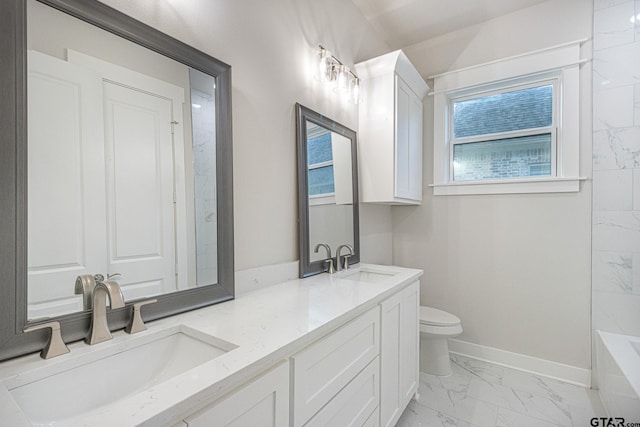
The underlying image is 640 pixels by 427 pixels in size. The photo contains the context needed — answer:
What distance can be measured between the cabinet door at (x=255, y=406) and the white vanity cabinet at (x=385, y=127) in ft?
5.05

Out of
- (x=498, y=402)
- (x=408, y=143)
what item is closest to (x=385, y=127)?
(x=408, y=143)

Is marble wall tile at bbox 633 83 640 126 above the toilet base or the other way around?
above

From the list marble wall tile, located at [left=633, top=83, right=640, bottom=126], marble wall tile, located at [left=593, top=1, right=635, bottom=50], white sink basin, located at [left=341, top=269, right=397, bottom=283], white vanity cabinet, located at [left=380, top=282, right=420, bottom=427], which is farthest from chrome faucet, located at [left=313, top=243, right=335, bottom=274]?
marble wall tile, located at [left=593, top=1, right=635, bottom=50]

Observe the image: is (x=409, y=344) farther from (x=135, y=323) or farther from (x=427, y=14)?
(x=427, y=14)

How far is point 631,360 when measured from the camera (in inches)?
65.4

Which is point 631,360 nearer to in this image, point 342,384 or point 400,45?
point 342,384

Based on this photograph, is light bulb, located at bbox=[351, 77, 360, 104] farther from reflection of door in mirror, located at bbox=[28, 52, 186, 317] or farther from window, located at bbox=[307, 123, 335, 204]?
reflection of door in mirror, located at bbox=[28, 52, 186, 317]

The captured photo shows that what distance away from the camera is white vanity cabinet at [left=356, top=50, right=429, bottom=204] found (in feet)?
6.87

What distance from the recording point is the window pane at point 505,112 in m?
2.40

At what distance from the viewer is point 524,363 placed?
2.36m

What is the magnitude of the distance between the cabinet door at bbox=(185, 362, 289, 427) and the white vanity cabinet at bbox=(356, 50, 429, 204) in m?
1.54

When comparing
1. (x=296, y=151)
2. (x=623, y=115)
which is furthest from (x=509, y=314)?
(x=296, y=151)

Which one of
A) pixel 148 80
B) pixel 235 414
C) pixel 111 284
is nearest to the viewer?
pixel 235 414

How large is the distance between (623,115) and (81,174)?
2988mm
